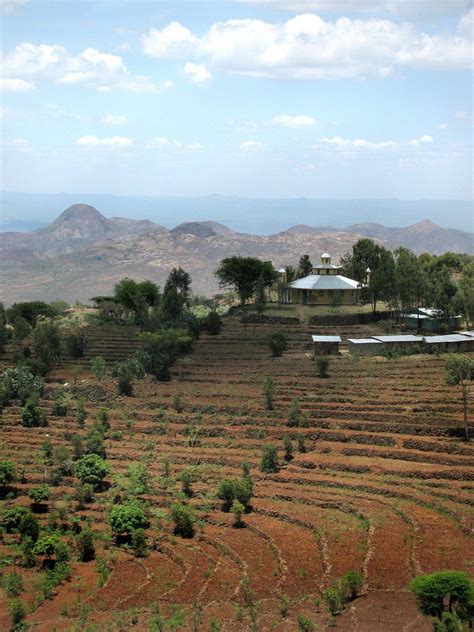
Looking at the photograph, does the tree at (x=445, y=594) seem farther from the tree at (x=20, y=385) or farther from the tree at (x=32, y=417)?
the tree at (x=20, y=385)

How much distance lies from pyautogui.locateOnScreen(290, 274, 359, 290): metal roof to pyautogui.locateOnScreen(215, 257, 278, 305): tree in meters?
3.08

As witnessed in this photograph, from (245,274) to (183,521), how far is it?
45748 millimetres

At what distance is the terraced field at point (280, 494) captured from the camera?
25000mm

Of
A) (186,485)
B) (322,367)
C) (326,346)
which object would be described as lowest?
(186,485)

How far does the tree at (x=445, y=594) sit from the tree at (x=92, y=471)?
17893 millimetres

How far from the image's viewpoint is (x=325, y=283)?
75.1 meters

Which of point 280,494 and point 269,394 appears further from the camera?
point 269,394

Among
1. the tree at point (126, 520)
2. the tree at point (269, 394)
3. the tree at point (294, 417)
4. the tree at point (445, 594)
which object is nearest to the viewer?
the tree at point (445, 594)

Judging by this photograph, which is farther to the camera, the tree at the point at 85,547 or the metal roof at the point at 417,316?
the metal roof at the point at 417,316

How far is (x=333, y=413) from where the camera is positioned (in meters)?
43.2

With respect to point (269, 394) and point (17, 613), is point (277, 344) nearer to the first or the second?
point (269, 394)

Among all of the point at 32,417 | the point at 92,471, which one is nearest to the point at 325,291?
the point at 32,417

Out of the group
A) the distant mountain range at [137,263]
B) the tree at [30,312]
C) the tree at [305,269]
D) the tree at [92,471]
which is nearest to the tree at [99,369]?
the tree at [92,471]

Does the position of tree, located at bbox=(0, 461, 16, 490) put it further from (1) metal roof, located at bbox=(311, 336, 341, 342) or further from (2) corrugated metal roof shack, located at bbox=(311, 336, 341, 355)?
(1) metal roof, located at bbox=(311, 336, 341, 342)
